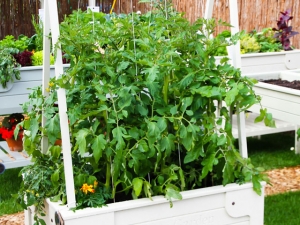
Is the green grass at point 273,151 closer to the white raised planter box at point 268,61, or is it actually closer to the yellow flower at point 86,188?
the white raised planter box at point 268,61

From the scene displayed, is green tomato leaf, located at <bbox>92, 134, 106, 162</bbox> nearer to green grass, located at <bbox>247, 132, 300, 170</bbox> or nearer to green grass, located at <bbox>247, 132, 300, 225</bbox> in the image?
green grass, located at <bbox>247, 132, 300, 225</bbox>

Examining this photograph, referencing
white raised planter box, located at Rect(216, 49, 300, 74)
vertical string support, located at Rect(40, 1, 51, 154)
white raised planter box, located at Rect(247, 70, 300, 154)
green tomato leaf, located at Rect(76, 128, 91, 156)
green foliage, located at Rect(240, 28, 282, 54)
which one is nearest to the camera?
green tomato leaf, located at Rect(76, 128, 91, 156)

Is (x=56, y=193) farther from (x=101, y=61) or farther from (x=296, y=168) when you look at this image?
(x=296, y=168)

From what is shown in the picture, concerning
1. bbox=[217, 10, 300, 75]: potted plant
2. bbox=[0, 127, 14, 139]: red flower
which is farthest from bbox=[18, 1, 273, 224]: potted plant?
bbox=[217, 10, 300, 75]: potted plant

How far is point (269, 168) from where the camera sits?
13.8 ft

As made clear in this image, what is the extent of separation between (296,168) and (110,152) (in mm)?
2630

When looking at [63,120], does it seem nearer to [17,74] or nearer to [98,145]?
[98,145]

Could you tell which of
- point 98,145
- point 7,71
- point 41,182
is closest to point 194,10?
point 7,71

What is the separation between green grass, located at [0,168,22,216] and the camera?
343 centimetres

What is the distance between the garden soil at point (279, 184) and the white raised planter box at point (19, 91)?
0.70m

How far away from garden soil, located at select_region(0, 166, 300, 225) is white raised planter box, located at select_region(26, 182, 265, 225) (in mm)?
1211

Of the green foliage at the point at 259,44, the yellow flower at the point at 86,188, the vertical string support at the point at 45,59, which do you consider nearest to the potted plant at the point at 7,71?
the vertical string support at the point at 45,59

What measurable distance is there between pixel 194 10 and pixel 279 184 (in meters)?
3.75

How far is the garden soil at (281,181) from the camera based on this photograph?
3.32m
